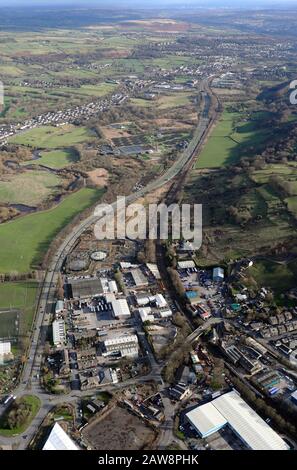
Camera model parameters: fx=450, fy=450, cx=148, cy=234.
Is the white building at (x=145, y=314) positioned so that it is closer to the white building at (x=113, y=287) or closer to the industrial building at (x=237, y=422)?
the white building at (x=113, y=287)

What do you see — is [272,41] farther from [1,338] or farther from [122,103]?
[1,338]

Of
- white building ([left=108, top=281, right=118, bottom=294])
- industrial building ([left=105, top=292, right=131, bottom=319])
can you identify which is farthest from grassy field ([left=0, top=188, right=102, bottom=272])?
industrial building ([left=105, top=292, right=131, bottom=319])

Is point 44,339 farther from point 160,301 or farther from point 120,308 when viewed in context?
point 160,301

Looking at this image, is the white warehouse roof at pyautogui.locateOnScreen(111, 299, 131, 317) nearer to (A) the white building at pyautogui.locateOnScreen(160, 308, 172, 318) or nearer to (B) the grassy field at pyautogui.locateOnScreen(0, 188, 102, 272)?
(A) the white building at pyautogui.locateOnScreen(160, 308, 172, 318)

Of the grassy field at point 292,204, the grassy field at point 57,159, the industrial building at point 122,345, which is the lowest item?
the industrial building at point 122,345

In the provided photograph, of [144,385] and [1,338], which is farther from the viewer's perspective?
[1,338]

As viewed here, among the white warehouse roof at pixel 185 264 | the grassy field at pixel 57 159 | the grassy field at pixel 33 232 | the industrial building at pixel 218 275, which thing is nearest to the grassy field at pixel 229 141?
the grassy field at pixel 57 159
